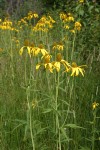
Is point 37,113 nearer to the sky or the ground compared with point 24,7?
nearer to the ground

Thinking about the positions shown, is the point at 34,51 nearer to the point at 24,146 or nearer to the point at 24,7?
the point at 24,146

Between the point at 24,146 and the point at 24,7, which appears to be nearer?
the point at 24,146

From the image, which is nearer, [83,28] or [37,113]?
[37,113]

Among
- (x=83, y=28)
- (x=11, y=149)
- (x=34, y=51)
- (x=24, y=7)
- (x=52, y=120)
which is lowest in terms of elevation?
(x=11, y=149)

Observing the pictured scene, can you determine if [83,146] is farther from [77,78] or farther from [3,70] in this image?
[3,70]

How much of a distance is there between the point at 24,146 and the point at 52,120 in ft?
0.90

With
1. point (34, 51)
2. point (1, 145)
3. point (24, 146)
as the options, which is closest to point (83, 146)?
point (24, 146)

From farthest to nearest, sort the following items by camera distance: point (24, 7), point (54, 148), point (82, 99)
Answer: point (24, 7) → point (82, 99) → point (54, 148)

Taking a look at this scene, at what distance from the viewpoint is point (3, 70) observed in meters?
3.52

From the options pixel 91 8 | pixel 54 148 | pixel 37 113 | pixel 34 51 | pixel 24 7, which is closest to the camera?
pixel 34 51

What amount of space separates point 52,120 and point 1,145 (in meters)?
0.41

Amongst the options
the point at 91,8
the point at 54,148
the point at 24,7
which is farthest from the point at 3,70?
the point at 24,7

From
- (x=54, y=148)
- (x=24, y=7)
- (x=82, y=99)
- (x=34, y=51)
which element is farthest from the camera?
(x=24, y=7)

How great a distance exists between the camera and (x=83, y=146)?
2.61 meters
